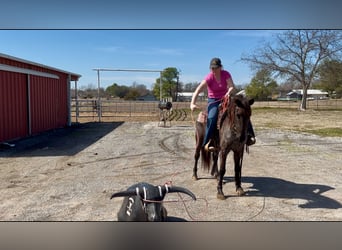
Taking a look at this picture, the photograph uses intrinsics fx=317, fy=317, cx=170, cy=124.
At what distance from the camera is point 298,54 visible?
3658 mm

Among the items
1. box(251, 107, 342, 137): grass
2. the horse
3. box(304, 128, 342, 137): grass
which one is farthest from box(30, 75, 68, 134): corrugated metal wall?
box(304, 128, 342, 137): grass

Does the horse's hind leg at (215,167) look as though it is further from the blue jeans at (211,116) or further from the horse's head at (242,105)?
the horse's head at (242,105)

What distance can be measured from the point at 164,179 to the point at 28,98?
5.15 m

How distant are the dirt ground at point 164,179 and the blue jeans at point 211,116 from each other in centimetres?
64

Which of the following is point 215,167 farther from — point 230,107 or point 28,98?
point 28,98

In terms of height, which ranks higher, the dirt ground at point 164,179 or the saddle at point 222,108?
the saddle at point 222,108

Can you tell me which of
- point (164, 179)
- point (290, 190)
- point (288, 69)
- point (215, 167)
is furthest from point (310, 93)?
point (164, 179)

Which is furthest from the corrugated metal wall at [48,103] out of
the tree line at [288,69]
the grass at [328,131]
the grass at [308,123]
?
the grass at [328,131]

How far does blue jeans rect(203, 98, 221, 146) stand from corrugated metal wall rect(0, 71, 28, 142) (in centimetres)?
490

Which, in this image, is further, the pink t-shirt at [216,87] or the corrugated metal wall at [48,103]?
the corrugated metal wall at [48,103]

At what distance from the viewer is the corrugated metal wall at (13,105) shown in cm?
648

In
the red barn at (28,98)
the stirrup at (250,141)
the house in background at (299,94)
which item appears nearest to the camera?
the stirrup at (250,141)
